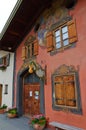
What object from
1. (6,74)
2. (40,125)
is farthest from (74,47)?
(6,74)

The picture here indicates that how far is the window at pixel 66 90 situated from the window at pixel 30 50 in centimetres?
230

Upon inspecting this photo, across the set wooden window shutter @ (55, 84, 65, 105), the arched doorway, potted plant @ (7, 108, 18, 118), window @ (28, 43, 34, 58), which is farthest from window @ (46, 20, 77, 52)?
potted plant @ (7, 108, 18, 118)

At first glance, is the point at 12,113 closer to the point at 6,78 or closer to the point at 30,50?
the point at 6,78

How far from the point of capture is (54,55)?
674 cm

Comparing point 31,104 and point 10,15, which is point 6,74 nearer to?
point 31,104

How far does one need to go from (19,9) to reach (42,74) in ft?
13.1

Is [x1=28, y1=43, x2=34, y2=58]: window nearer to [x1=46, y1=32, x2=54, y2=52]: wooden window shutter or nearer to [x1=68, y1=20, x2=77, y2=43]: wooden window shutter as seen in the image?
[x1=46, y1=32, x2=54, y2=52]: wooden window shutter

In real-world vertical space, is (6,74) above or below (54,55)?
below

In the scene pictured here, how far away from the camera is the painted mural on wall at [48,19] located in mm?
6792

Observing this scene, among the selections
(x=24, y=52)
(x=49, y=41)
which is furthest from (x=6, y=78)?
(x=49, y=41)

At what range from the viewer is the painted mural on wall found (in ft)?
22.3

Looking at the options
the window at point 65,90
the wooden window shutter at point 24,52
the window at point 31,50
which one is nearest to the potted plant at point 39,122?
the window at point 65,90

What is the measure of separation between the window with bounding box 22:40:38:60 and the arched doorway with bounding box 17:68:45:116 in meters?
0.94

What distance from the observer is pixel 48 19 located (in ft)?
24.7
